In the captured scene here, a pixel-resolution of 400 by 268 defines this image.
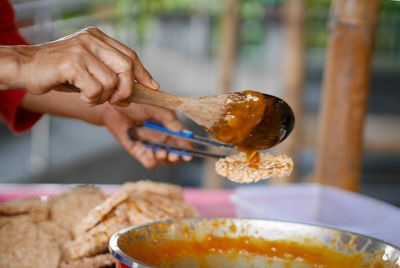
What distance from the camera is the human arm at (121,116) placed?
61.3 inches

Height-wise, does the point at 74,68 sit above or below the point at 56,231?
above

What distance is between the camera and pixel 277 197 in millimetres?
1918

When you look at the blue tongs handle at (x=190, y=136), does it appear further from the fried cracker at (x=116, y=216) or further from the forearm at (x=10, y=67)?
the forearm at (x=10, y=67)

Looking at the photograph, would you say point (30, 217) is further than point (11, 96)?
No

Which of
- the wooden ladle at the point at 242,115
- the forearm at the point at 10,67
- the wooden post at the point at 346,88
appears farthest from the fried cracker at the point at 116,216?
the wooden post at the point at 346,88

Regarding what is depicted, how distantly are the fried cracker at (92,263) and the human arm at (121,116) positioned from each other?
1.48 feet

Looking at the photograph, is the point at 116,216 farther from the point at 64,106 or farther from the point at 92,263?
the point at 64,106

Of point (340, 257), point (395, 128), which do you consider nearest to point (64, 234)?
point (340, 257)

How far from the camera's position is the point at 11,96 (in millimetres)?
1668

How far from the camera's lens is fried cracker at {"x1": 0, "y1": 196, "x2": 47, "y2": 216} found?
1296 millimetres

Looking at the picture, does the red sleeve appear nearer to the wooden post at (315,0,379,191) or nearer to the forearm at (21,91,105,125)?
the forearm at (21,91,105,125)

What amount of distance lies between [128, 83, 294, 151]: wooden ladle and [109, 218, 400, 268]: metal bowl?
0.21 m

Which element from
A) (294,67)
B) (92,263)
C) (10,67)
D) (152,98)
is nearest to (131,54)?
(152,98)

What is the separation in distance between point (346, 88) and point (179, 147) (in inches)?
37.3
